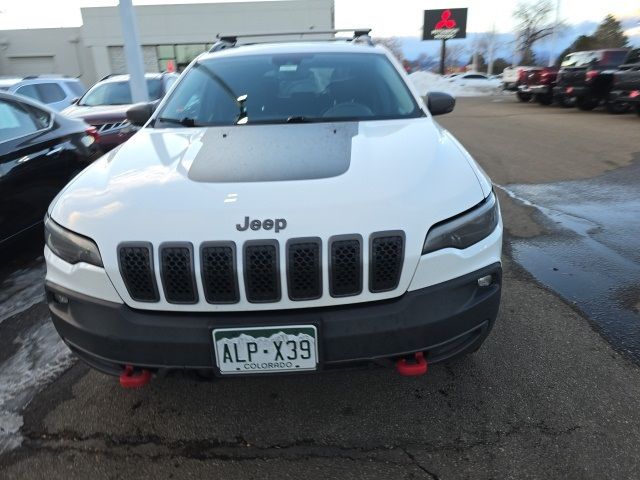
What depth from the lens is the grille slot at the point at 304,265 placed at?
6.10 ft

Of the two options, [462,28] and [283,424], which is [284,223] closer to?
[283,424]

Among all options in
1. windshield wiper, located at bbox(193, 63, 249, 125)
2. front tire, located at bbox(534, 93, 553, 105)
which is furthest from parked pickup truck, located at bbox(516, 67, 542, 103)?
windshield wiper, located at bbox(193, 63, 249, 125)

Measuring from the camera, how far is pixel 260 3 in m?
32.4

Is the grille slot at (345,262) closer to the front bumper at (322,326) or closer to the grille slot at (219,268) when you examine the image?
the front bumper at (322,326)

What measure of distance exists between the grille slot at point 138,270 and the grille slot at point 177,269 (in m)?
0.05

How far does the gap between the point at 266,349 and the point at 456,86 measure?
37.2 m

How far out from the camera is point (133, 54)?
7875mm

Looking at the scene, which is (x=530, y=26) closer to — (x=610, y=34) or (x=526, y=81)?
(x=610, y=34)

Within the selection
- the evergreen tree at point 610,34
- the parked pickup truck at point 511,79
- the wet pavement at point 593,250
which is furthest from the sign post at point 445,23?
the wet pavement at point 593,250

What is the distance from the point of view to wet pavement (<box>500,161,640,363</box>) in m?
3.21

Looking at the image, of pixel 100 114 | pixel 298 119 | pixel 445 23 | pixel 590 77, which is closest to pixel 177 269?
pixel 298 119

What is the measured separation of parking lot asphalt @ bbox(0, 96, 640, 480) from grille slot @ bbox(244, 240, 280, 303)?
472mm

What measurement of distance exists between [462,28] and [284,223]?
46025 millimetres

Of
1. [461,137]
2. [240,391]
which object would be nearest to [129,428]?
[240,391]
